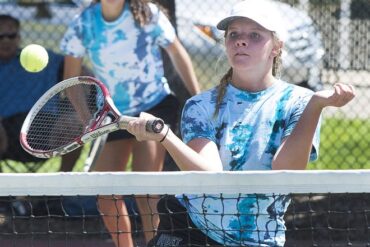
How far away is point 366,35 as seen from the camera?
6.25 m

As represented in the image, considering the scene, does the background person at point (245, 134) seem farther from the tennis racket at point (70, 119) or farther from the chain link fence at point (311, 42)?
the chain link fence at point (311, 42)

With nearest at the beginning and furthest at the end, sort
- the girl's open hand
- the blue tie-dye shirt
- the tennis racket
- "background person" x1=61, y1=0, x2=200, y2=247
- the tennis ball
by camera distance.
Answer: the girl's open hand → the blue tie-dye shirt → the tennis racket → the tennis ball → "background person" x1=61, y1=0, x2=200, y2=247

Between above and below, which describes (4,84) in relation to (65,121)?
below

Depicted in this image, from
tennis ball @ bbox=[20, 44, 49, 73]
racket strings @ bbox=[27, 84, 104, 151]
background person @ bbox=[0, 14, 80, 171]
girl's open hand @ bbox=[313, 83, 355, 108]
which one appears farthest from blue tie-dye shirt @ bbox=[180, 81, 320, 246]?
background person @ bbox=[0, 14, 80, 171]

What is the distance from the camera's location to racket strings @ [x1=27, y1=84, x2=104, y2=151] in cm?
387

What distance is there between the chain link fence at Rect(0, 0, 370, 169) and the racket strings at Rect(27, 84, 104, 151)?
159 centimetres

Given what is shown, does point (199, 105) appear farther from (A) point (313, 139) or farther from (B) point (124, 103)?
(B) point (124, 103)

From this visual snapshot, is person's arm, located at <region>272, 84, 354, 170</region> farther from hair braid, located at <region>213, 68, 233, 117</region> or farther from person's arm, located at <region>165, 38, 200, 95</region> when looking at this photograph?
person's arm, located at <region>165, 38, 200, 95</region>

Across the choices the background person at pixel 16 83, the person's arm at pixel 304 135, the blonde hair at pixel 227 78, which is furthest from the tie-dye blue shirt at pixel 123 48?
the person's arm at pixel 304 135

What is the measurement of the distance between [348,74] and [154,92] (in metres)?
1.74

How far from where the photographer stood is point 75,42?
199 inches

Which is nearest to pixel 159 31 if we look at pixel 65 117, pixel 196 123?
pixel 65 117

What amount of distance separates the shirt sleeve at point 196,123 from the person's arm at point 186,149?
0.02 m

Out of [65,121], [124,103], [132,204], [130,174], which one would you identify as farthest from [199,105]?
[132,204]
